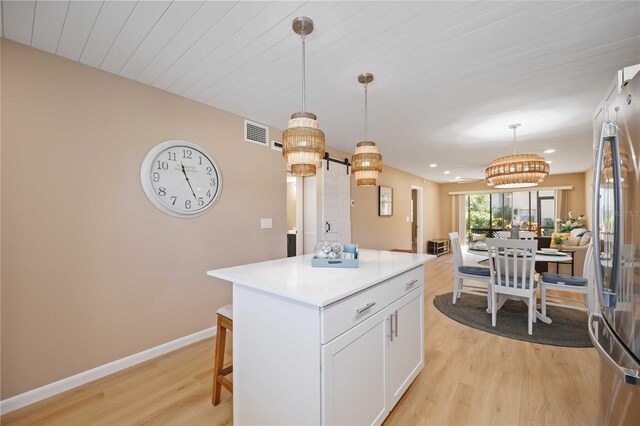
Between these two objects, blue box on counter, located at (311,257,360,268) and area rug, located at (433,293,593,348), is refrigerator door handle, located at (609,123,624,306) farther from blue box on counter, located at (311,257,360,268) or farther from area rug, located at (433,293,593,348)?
area rug, located at (433,293,593,348)

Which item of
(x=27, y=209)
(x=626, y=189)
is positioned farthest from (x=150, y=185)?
(x=626, y=189)

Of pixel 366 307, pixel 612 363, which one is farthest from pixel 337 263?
pixel 612 363

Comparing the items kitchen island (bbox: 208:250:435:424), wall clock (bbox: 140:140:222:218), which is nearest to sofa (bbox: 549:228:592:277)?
kitchen island (bbox: 208:250:435:424)

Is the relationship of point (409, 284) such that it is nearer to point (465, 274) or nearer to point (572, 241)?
point (465, 274)

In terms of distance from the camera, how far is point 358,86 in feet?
7.77

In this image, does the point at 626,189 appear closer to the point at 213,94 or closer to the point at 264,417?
the point at 264,417

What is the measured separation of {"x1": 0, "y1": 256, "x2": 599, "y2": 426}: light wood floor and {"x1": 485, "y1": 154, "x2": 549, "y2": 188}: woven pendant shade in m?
1.90

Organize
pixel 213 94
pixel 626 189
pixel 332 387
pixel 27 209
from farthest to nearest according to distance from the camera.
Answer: pixel 213 94
pixel 27 209
pixel 332 387
pixel 626 189

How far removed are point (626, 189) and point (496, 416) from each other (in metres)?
1.49

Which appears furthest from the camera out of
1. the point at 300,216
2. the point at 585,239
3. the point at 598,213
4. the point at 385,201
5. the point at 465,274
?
the point at 385,201

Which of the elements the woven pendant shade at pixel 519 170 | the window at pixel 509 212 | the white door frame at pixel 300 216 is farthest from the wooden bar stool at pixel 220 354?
the window at pixel 509 212

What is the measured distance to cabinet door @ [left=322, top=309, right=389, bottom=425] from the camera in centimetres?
118

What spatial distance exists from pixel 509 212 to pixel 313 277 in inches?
361

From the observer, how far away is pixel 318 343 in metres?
1.16
